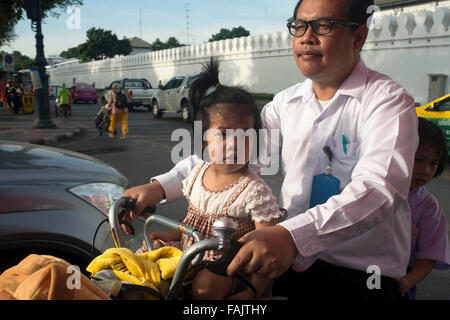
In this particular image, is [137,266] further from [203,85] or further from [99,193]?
[99,193]

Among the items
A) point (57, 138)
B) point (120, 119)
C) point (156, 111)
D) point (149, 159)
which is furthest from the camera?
point (156, 111)

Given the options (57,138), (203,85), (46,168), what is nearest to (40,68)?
(57,138)

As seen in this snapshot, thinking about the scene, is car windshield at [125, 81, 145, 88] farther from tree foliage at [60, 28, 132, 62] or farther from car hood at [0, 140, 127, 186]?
tree foliage at [60, 28, 132, 62]

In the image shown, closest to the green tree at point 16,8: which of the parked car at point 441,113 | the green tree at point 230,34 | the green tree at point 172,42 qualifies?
the parked car at point 441,113

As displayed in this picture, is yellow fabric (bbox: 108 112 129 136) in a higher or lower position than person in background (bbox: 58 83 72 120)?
lower

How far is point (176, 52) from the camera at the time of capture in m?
32.8

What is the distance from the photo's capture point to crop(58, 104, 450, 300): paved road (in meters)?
3.41

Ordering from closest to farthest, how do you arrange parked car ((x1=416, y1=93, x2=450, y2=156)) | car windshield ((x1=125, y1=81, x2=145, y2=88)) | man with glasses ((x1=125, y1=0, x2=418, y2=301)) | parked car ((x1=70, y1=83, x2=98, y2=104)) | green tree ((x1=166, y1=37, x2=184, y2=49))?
man with glasses ((x1=125, y1=0, x2=418, y2=301)), parked car ((x1=416, y1=93, x2=450, y2=156)), car windshield ((x1=125, y1=81, x2=145, y2=88)), parked car ((x1=70, y1=83, x2=98, y2=104)), green tree ((x1=166, y1=37, x2=184, y2=49))

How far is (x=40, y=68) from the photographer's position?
13016mm

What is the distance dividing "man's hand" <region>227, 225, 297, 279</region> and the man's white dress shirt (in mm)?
34

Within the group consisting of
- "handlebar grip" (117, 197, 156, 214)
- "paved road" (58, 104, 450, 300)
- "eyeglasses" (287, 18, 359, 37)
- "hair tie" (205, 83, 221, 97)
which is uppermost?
"eyeglasses" (287, 18, 359, 37)

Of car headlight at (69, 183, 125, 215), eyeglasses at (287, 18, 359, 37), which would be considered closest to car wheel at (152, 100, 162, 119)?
car headlight at (69, 183, 125, 215)

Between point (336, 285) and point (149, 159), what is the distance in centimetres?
749
